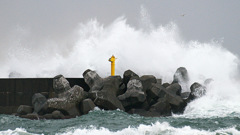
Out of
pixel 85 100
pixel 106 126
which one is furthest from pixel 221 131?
pixel 85 100

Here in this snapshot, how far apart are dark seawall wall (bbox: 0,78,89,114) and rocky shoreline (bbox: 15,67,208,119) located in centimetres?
33

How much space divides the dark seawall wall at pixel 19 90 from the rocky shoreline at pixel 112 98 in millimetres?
330

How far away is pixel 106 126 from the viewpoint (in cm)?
989

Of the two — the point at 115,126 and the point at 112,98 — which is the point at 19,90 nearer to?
the point at 112,98

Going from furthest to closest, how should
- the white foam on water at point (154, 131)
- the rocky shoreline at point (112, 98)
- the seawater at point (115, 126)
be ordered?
the rocky shoreline at point (112, 98) < the seawater at point (115, 126) < the white foam on water at point (154, 131)

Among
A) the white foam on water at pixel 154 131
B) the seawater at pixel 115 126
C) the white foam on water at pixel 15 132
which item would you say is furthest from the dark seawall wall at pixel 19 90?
the white foam on water at pixel 154 131

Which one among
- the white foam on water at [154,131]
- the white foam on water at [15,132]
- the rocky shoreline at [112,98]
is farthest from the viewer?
the rocky shoreline at [112,98]

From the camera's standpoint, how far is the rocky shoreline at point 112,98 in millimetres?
11672

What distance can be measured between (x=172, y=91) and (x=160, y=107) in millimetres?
969

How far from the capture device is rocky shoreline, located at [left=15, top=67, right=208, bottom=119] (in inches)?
460

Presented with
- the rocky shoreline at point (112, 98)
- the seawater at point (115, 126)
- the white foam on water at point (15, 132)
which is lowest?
the white foam on water at point (15, 132)

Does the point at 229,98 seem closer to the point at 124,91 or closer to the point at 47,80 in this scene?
the point at 124,91

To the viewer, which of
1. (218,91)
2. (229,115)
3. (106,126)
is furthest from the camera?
(218,91)

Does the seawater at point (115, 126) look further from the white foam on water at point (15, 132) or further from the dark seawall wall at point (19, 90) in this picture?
the dark seawall wall at point (19, 90)
